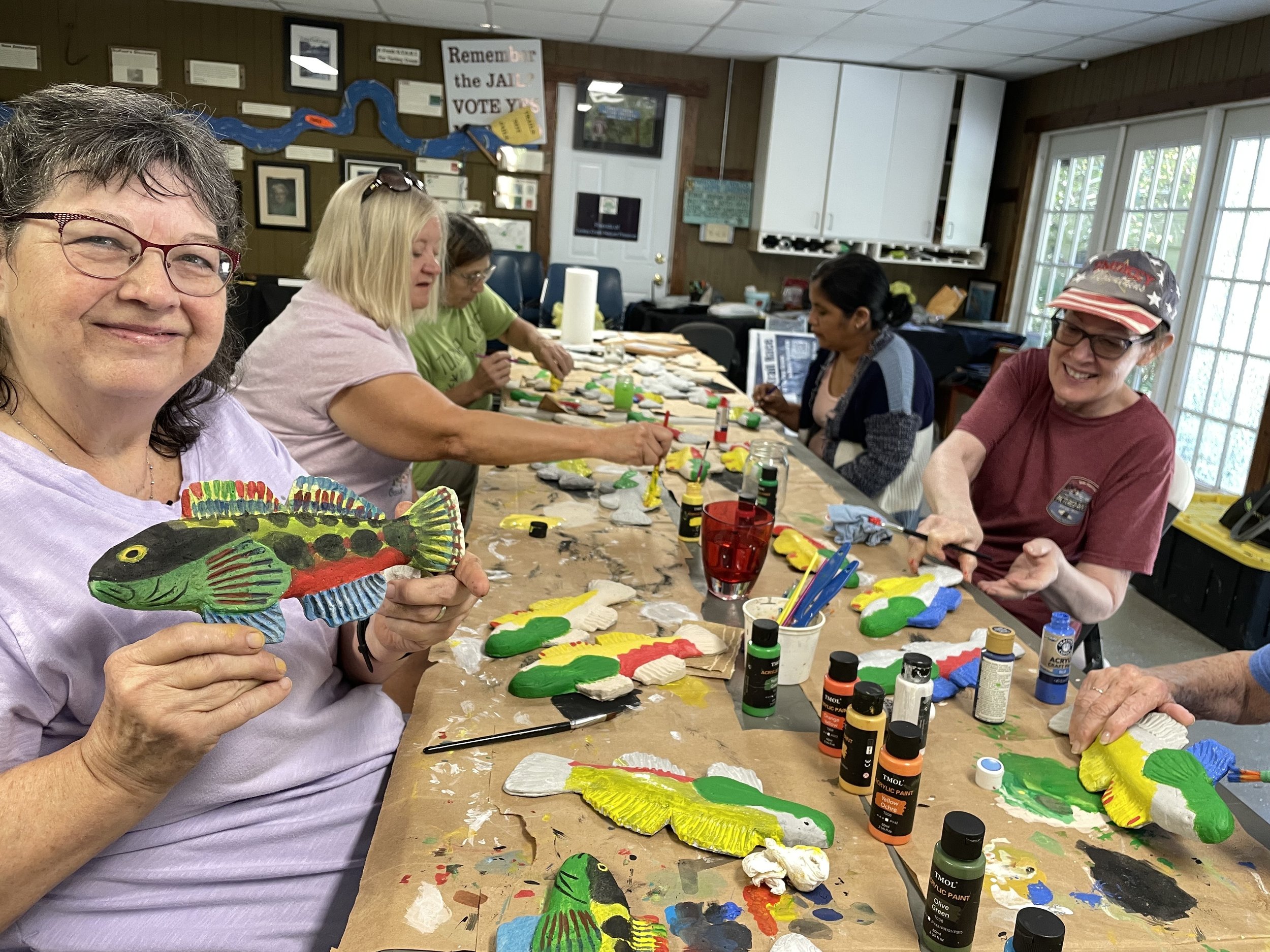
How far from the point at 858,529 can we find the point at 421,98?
584 cm

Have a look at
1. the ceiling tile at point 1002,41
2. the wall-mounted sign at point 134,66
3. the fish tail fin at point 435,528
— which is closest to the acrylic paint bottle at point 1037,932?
the fish tail fin at point 435,528

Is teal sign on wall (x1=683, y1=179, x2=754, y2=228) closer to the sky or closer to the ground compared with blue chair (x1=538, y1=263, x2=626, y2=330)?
closer to the sky

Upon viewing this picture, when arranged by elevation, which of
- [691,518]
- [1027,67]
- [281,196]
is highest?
[1027,67]

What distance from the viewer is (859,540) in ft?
6.55

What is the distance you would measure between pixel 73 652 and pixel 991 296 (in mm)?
7288

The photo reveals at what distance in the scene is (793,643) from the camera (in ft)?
4.37

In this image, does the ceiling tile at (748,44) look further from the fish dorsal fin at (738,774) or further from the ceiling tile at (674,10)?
the fish dorsal fin at (738,774)

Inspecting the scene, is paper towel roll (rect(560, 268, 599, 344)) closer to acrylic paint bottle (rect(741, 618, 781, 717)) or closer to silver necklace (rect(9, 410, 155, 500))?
acrylic paint bottle (rect(741, 618, 781, 717))

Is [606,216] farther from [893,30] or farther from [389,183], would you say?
[389,183]

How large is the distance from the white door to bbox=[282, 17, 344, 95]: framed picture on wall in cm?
166

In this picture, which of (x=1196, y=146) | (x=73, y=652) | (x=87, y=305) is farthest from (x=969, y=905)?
(x=1196, y=146)

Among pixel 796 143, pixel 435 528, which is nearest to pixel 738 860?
pixel 435 528

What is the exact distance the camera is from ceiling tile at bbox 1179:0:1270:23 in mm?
4285

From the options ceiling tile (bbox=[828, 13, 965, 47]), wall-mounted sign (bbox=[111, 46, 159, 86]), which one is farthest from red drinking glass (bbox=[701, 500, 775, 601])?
wall-mounted sign (bbox=[111, 46, 159, 86])
